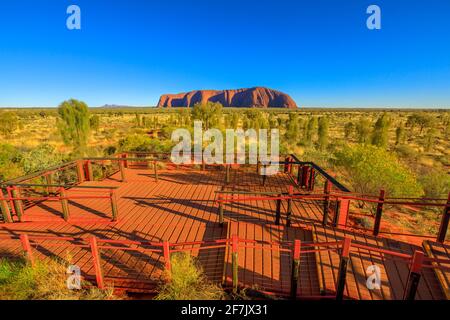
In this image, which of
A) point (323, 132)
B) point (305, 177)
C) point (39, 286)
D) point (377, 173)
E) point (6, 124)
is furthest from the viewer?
point (6, 124)

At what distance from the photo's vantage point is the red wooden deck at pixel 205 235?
3758 millimetres

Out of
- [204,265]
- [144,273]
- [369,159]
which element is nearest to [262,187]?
[204,265]

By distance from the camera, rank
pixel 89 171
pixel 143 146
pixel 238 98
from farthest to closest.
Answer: pixel 238 98, pixel 143 146, pixel 89 171

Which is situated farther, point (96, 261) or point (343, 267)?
point (96, 261)

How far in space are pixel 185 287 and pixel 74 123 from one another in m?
21.6

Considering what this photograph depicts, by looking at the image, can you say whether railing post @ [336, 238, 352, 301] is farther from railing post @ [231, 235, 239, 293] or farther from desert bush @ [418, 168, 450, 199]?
desert bush @ [418, 168, 450, 199]

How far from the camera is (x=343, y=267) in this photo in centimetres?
313

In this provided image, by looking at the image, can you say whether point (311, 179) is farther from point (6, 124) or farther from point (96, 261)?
point (6, 124)

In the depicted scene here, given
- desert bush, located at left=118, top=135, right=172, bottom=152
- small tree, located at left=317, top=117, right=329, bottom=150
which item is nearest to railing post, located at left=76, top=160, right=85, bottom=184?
desert bush, located at left=118, top=135, right=172, bottom=152

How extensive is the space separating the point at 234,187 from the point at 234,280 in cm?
464

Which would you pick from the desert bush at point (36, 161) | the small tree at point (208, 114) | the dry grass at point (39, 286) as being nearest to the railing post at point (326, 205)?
the dry grass at point (39, 286)

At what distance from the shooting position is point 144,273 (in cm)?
399

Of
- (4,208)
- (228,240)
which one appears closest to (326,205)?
(228,240)

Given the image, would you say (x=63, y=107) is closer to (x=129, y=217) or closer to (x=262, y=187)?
(x=129, y=217)
